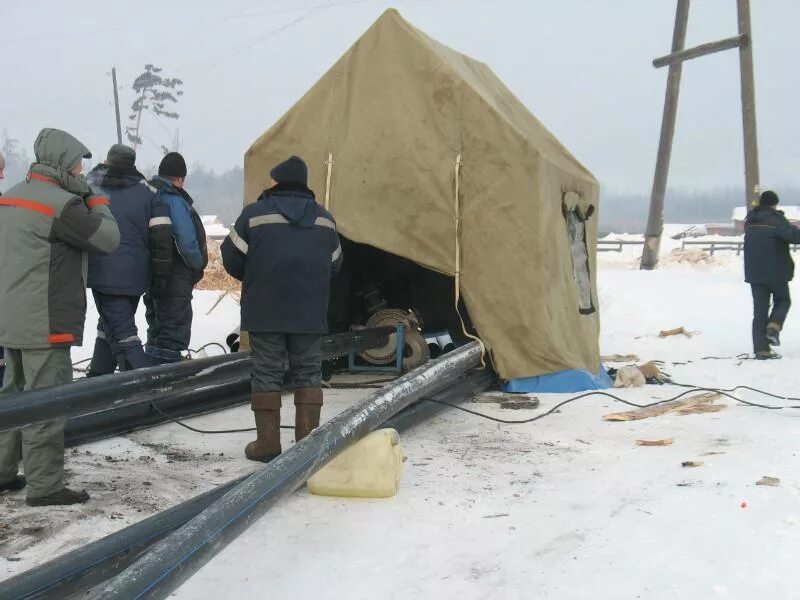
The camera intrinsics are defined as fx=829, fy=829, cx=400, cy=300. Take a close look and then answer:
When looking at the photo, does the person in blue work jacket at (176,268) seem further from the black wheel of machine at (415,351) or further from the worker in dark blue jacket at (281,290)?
the black wheel of machine at (415,351)

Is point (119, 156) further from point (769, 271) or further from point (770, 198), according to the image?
point (770, 198)

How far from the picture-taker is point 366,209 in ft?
22.1

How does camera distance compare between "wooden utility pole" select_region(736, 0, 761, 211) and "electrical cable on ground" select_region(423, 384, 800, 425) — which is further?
"wooden utility pole" select_region(736, 0, 761, 211)

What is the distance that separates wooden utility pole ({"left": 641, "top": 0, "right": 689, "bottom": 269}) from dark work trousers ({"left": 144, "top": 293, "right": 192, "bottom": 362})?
1430 centimetres

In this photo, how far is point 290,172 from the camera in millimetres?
4777

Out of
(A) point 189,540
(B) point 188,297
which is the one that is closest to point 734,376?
(B) point 188,297

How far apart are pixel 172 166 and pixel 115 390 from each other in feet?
7.89

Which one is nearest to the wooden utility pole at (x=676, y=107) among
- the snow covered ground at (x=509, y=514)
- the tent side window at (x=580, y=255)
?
the tent side window at (x=580, y=255)

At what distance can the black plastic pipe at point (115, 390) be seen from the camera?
3590 millimetres

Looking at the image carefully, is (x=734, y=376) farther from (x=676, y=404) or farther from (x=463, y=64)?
(x=463, y=64)

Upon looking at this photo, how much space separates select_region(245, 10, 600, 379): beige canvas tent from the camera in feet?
21.6

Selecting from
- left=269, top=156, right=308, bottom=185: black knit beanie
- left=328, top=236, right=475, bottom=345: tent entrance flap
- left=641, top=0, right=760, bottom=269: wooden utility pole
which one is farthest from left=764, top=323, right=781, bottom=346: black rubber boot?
left=269, top=156, right=308, bottom=185: black knit beanie

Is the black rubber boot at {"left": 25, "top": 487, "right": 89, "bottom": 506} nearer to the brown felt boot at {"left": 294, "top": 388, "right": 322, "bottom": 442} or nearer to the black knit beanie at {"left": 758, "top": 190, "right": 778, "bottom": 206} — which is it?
the brown felt boot at {"left": 294, "top": 388, "right": 322, "bottom": 442}

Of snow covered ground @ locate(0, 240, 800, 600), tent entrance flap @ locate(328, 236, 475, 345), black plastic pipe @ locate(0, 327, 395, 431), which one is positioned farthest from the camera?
tent entrance flap @ locate(328, 236, 475, 345)
